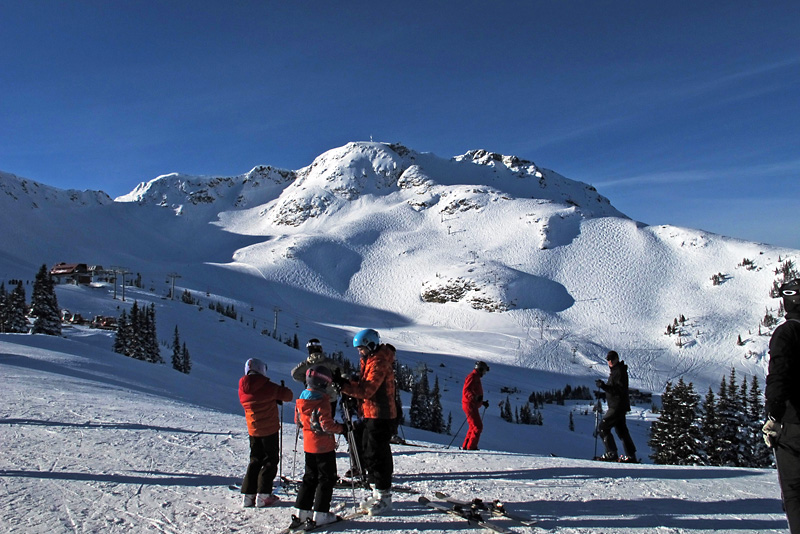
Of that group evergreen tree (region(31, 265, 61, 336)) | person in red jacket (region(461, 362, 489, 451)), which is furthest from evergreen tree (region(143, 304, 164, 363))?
person in red jacket (region(461, 362, 489, 451))

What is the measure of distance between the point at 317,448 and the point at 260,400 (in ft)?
4.14

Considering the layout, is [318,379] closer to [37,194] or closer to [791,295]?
[791,295]

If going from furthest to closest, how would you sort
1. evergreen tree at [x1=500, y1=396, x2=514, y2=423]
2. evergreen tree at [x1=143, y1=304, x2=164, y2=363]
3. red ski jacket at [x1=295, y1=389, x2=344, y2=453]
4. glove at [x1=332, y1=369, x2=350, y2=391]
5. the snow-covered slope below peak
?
the snow-covered slope below peak
evergreen tree at [x1=500, y1=396, x2=514, y2=423]
evergreen tree at [x1=143, y1=304, x2=164, y2=363]
glove at [x1=332, y1=369, x2=350, y2=391]
red ski jacket at [x1=295, y1=389, x2=344, y2=453]

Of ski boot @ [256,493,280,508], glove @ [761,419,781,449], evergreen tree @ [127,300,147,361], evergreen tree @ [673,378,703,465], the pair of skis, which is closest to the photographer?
glove @ [761,419,781,449]

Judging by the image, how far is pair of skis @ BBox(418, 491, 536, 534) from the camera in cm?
536

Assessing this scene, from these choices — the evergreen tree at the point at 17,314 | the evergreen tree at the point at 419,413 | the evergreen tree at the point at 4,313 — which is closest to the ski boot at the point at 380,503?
the evergreen tree at the point at 419,413

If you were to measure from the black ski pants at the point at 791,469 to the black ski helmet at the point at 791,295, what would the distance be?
3.12ft

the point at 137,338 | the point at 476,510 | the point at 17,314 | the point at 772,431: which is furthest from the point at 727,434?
the point at 17,314

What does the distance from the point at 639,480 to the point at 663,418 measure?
792 inches

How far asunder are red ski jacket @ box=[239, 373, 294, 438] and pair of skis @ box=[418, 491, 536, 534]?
2070 millimetres

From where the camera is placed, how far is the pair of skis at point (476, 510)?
5357 millimetres

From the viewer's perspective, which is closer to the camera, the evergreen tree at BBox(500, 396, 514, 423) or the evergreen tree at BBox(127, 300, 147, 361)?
the evergreen tree at BBox(127, 300, 147, 361)

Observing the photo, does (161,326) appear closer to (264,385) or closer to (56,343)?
(56,343)

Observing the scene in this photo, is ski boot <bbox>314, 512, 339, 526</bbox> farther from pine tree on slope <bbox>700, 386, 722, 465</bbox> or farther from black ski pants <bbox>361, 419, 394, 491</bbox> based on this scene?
pine tree on slope <bbox>700, 386, 722, 465</bbox>
